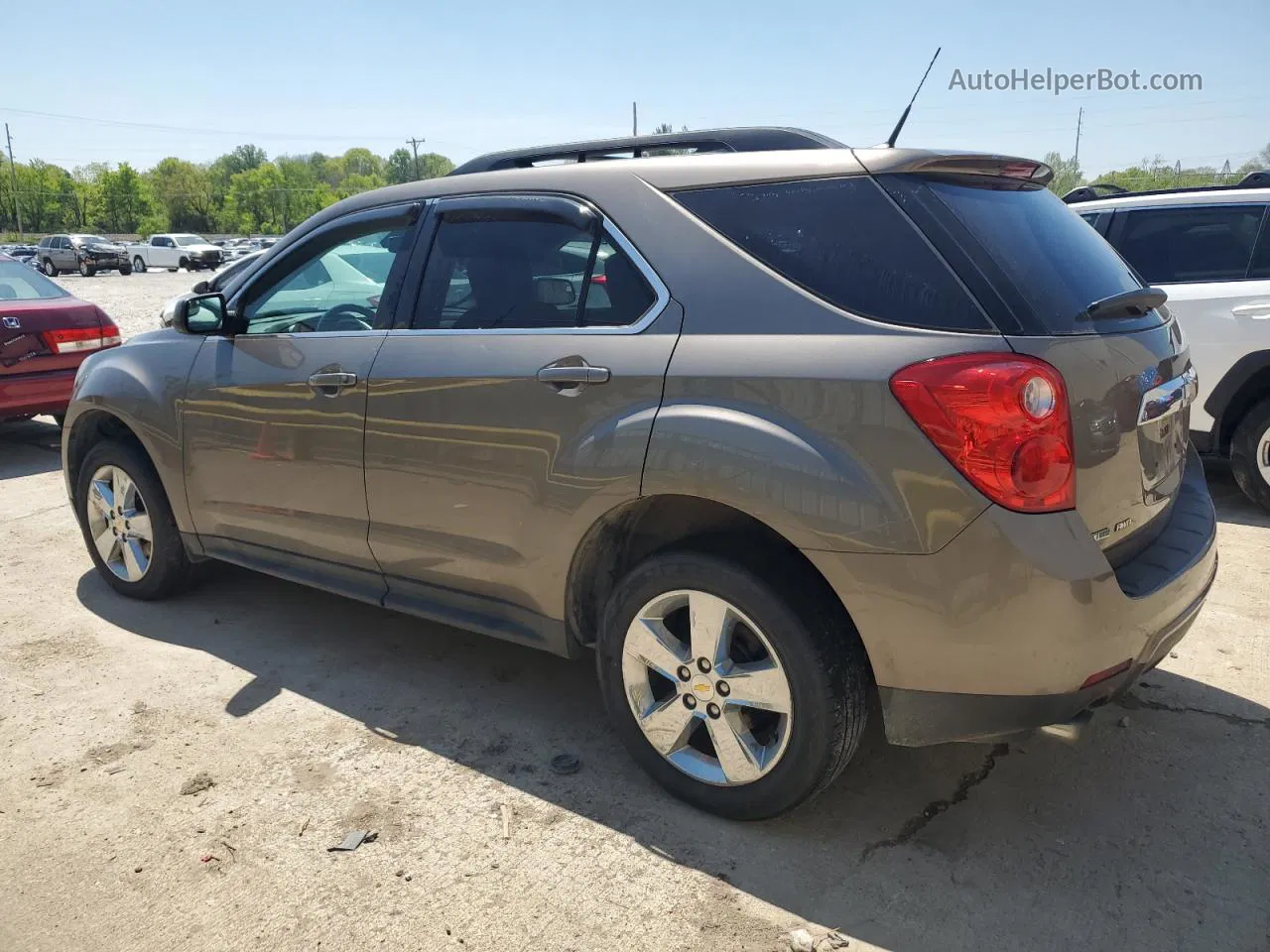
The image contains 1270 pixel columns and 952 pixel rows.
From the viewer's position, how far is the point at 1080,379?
94.2 inches

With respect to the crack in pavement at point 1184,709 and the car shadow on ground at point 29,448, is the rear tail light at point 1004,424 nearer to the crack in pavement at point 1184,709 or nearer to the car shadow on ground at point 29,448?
the crack in pavement at point 1184,709

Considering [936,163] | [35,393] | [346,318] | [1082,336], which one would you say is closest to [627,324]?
[936,163]

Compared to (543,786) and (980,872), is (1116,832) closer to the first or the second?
(980,872)

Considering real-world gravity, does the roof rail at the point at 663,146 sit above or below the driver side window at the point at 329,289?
above

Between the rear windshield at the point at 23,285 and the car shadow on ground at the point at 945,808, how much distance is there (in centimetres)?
580

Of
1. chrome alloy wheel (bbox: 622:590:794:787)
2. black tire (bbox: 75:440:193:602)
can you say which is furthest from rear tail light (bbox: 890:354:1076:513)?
black tire (bbox: 75:440:193:602)

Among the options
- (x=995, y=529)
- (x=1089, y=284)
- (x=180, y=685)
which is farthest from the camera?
(x=180, y=685)

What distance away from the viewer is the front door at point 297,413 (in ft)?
11.7

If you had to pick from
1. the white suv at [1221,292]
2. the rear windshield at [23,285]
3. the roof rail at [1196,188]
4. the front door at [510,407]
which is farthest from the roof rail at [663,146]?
the rear windshield at [23,285]

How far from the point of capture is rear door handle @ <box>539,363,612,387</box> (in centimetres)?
287

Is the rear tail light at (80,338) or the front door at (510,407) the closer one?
the front door at (510,407)

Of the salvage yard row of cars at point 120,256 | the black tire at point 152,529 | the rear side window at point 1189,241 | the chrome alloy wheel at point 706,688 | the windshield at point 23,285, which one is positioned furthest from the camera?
the salvage yard row of cars at point 120,256

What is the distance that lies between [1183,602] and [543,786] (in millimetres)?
1883

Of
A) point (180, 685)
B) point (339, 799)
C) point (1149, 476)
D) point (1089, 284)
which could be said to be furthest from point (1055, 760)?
point (180, 685)
